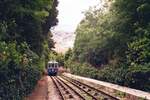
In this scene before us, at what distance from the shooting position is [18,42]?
3011 cm

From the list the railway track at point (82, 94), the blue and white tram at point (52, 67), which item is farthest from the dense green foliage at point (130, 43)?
the blue and white tram at point (52, 67)

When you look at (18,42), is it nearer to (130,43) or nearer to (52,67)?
(130,43)

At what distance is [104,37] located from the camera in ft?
152

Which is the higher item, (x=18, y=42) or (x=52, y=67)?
(x=52, y=67)

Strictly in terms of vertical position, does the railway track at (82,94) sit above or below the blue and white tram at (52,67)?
below


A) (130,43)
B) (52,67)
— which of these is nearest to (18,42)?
(130,43)

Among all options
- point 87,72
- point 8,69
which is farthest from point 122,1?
point 87,72

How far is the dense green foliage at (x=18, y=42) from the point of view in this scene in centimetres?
1947

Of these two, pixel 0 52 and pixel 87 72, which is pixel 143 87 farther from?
pixel 87 72

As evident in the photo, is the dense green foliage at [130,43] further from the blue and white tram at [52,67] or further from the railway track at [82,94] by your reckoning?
the blue and white tram at [52,67]

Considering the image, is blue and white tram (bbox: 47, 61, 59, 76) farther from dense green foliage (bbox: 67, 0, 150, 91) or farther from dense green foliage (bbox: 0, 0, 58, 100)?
dense green foliage (bbox: 0, 0, 58, 100)

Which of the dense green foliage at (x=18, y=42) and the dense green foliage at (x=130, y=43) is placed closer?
the dense green foliage at (x=18, y=42)

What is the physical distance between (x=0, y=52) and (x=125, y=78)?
1894cm

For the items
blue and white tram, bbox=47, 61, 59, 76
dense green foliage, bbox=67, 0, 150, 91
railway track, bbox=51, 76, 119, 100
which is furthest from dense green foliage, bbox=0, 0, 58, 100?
blue and white tram, bbox=47, 61, 59, 76
